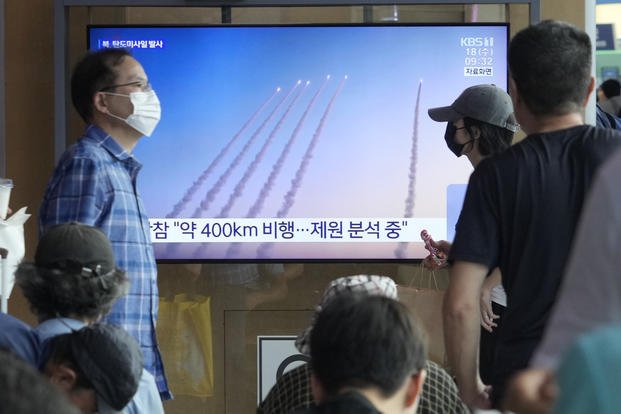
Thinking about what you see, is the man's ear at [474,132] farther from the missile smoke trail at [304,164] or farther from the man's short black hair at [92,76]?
the missile smoke trail at [304,164]

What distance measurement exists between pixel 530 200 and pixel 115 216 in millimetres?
1259

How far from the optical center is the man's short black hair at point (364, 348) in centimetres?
187

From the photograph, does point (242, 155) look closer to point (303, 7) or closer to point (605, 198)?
point (303, 7)

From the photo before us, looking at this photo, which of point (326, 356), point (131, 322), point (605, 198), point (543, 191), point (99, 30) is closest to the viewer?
point (605, 198)

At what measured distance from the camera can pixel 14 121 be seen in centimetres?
500

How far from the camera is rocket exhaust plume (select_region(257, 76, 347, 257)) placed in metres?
4.86

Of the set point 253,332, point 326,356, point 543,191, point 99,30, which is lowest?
point 253,332

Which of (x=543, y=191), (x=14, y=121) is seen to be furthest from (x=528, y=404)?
(x=14, y=121)

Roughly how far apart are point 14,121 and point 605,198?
4110 mm

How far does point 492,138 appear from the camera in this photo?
359 cm

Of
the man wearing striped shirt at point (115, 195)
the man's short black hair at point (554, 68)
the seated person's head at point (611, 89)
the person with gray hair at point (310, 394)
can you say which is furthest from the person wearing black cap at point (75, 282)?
the seated person's head at point (611, 89)

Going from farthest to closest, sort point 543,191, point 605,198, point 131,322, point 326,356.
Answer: point 131,322 → point 543,191 → point 326,356 → point 605,198

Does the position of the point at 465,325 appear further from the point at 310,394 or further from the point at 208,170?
the point at 208,170

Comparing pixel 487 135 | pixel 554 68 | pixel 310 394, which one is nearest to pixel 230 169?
pixel 487 135
